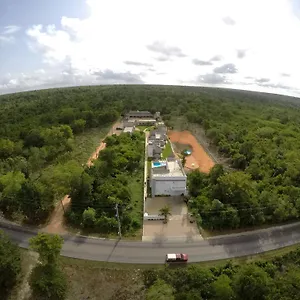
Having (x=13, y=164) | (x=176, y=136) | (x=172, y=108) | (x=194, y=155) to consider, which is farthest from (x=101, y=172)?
(x=172, y=108)

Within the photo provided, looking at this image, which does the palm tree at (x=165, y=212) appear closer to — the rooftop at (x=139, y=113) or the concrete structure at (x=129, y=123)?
the concrete structure at (x=129, y=123)

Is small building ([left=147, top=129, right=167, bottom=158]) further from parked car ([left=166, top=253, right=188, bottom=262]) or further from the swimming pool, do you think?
parked car ([left=166, top=253, right=188, bottom=262])

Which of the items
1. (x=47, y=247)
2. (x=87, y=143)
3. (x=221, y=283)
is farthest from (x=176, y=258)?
(x=87, y=143)

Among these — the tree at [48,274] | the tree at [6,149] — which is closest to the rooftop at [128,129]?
the tree at [6,149]

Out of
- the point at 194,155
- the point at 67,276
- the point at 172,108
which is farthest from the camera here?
the point at 172,108

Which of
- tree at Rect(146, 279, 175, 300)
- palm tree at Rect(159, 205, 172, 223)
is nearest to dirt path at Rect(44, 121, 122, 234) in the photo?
palm tree at Rect(159, 205, 172, 223)

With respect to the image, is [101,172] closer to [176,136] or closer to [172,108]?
[176,136]
